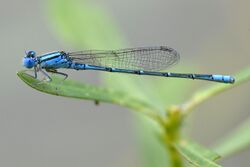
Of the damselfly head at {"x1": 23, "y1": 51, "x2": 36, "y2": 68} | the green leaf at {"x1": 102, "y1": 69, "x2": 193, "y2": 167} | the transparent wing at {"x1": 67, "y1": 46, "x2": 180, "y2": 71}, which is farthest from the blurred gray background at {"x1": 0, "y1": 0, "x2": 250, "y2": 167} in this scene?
the damselfly head at {"x1": 23, "y1": 51, "x2": 36, "y2": 68}

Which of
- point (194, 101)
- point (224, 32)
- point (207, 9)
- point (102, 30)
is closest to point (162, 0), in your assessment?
point (207, 9)

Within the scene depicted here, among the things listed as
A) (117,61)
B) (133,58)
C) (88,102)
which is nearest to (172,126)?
(117,61)

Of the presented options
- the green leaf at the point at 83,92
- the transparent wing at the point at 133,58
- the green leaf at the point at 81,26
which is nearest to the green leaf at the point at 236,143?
the green leaf at the point at 83,92

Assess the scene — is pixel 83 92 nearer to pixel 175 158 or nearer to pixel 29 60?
pixel 175 158

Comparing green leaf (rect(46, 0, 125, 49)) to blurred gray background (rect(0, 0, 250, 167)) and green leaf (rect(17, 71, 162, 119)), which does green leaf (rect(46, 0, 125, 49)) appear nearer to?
green leaf (rect(17, 71, 162, 119))

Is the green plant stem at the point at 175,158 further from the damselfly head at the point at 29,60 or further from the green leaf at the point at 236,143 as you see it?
the damselfly head at the point at 29,60

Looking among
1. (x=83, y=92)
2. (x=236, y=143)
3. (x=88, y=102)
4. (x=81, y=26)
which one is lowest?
(x=83, y=92)

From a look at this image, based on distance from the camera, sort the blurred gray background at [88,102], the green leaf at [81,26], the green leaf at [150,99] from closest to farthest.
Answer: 1. the green leaf at [150,99]
2. the green leaf at [81,26]
3. the blurred gray background at [88,102]
